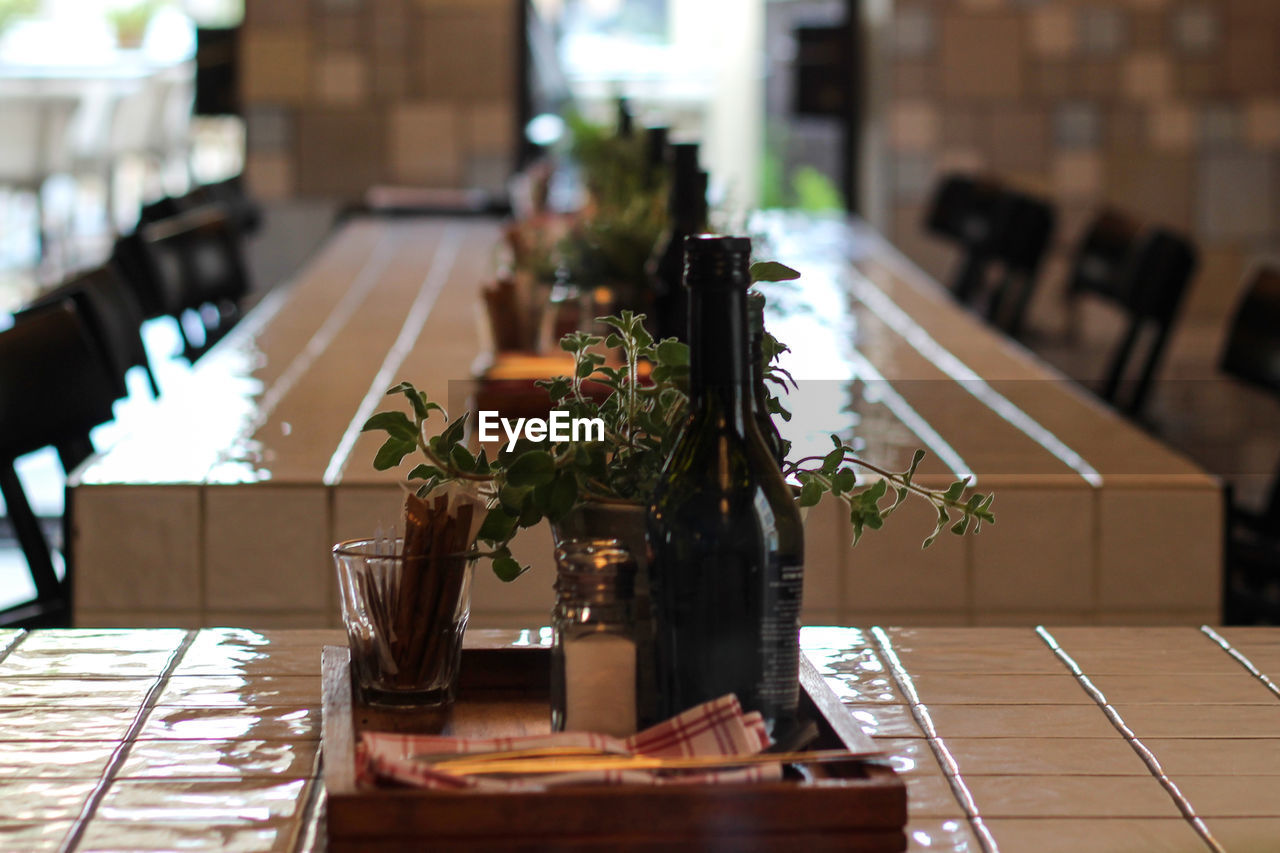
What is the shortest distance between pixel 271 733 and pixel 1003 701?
39 centimetres

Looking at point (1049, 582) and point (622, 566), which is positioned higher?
point (622, 566)

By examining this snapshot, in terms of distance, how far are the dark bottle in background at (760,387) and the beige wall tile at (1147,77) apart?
522 cm

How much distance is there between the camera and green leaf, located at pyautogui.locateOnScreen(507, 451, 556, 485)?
0.72 metres

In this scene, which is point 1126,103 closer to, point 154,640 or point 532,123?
point 532,123

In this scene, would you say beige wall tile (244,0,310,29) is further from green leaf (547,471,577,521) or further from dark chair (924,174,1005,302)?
green leaf (547,471,577,521)

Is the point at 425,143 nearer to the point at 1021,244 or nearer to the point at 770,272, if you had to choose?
the point at 1021,244

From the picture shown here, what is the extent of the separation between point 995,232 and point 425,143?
97.1 inches

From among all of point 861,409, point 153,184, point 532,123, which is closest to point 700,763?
point 861,409

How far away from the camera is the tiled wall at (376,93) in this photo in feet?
18.1

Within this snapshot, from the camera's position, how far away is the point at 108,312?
79.4 inches

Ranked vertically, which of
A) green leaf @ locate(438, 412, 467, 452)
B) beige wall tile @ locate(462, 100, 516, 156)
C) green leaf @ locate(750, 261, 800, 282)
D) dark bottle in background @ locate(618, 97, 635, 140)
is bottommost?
green leaf @ locate(438, 412, 467, 452)

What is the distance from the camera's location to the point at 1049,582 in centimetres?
151

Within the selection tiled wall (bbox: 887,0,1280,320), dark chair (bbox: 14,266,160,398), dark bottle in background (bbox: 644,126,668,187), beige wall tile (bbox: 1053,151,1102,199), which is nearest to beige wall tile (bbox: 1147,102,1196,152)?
tiled wall (bbox: 887,0,1280,320)

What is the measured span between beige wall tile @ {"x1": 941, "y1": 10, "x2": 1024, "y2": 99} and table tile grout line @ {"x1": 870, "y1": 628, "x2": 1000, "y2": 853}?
15.9 ft
